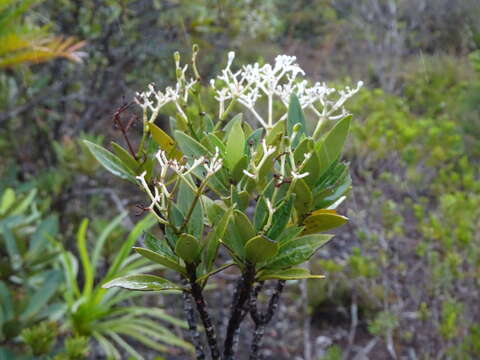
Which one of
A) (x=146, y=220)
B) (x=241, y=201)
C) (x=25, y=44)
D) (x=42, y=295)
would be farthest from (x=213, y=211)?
(x=25, y=44)

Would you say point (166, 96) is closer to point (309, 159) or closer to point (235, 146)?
point (235, 146)

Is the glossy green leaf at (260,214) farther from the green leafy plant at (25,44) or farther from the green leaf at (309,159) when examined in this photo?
the green leafy plant at (25,44)

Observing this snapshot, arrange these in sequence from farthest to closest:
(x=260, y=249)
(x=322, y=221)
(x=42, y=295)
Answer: (x=42, y=295)
(x=322, y=221)
(x=260, y=249)

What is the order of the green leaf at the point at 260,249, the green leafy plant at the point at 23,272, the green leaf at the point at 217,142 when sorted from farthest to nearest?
1. the green leafy plant at the point at 23,272
2. the green leaf at the point at 217,142
3. the green leaf at the point at 260,249

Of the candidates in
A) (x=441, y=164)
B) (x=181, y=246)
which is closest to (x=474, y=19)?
(x=441, y=164)

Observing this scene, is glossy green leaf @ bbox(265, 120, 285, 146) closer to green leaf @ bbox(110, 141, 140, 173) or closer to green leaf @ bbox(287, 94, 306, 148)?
green leaf @ bbox(287, 94, 306, 148)

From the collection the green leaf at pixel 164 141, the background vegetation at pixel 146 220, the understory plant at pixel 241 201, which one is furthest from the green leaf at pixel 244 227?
the background vegetation at pixel 146 220
